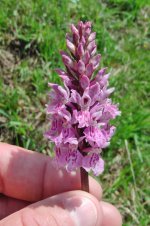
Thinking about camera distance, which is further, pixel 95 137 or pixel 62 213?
pixel 62 213

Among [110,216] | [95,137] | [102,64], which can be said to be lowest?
[110,216]

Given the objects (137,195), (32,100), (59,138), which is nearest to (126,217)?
(137,195)

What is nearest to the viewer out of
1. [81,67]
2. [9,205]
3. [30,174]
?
[81,67]

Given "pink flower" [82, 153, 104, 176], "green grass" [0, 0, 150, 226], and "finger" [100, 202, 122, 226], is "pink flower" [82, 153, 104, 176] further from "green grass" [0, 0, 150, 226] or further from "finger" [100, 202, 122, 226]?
"green grass" [0, 0, 150, 226]

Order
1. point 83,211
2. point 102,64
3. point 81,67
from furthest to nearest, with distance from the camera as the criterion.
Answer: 1. point 102,64
2. point 83,211
3. point 81,67

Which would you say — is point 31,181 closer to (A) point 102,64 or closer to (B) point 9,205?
(B) point 9,205

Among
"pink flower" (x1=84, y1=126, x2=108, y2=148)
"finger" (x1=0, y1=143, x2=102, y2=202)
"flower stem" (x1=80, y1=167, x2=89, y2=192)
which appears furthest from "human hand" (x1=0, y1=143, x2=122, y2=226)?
"pink flower" (x1=84, y1=126, x2=108, y2=148)

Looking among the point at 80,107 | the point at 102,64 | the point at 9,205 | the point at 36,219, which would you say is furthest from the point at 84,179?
the point at 102,64

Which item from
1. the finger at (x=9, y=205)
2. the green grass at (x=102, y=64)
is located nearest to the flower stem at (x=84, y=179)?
the finger at (x=9, y=205)
